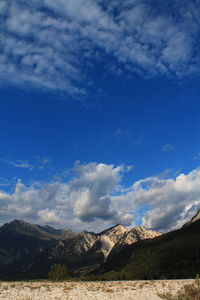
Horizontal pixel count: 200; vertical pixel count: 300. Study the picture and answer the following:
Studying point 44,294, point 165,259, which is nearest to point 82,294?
point 44,294

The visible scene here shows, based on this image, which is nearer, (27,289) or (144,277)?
(27,289)

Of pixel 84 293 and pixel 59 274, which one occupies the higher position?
pixel 59 274

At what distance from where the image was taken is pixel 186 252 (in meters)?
148

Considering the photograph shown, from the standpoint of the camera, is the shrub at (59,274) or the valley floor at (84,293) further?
the shrub at (59,274)

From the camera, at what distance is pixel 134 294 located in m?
36.0

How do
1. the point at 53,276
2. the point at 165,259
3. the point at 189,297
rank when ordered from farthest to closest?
the point at 165,259, the point at 53,276, the point at 189,297

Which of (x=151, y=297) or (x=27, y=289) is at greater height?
(x=27, y=289)

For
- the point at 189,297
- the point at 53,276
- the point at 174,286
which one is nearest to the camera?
the point at 189,297

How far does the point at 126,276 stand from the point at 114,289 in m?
71.5

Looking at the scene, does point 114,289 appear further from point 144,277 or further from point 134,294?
point 144,277

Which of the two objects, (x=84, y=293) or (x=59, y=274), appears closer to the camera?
(x=84, y=293)

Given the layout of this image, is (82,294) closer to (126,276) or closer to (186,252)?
(126,276)

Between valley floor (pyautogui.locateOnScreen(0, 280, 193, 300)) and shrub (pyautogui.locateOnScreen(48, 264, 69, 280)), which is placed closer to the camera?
valley floor (pyautogui.locateOnScreen(0, 280, 193, 300))

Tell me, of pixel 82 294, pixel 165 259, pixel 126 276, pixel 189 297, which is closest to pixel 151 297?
pixel 189 297
